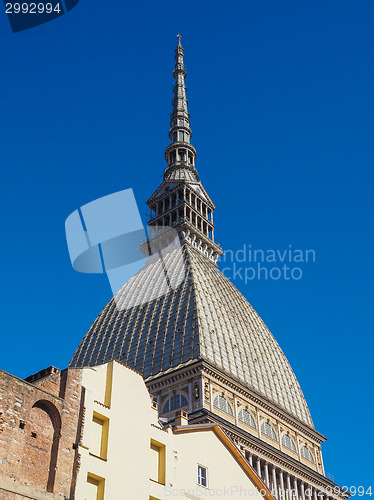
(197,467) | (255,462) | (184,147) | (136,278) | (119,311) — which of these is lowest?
(197,467)

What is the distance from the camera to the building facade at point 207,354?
6169cm

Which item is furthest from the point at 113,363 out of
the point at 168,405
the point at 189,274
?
the point at 189,274

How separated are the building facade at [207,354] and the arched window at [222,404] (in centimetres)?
10

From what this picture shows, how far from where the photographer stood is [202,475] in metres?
26.5

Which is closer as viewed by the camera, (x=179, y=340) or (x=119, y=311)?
(x=179, y=340)

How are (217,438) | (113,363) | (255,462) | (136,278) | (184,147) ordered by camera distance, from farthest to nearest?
(184,147)
(136,278)
(255,462)
(217,438)
(113,363)

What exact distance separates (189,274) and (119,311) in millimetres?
10666

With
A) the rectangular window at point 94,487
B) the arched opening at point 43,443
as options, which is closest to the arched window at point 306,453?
the rectangular window at point 94,487

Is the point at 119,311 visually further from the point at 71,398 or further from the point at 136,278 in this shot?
the point at 71,398

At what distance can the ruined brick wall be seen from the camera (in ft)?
Answer: 66.0

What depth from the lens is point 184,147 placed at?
103m

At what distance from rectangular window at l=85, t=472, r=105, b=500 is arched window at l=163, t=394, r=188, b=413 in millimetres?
38625

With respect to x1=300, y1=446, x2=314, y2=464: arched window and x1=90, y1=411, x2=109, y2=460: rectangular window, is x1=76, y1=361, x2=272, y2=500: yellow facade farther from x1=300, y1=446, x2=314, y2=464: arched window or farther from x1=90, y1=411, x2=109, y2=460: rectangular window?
x1=300, y1=446, x2=314, y2=464: arched window

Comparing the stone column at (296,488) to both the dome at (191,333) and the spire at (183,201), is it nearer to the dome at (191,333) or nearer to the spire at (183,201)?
the dome at (191,333)
